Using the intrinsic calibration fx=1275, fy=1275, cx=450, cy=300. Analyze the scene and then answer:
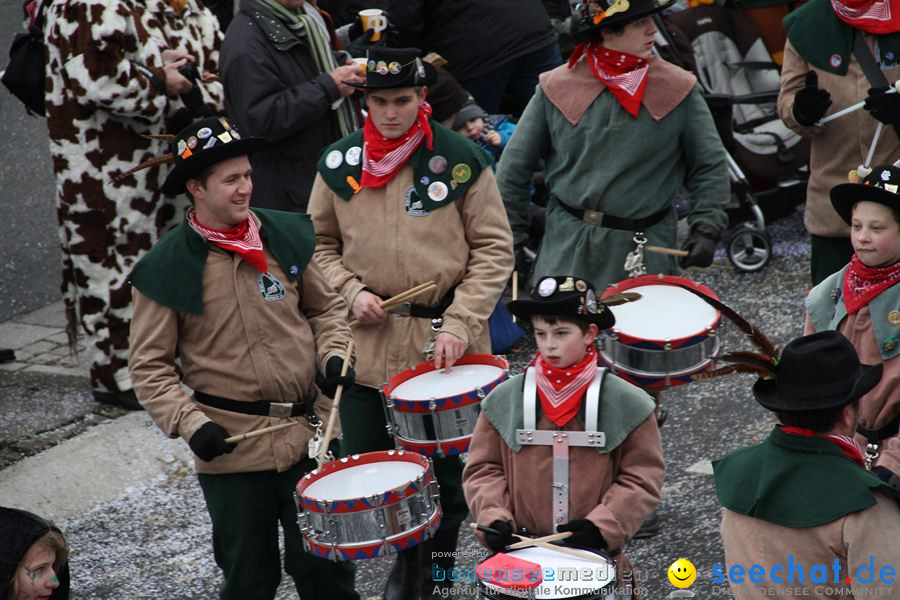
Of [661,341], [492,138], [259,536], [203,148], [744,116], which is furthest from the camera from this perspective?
[744,116]

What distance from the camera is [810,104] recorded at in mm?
5773

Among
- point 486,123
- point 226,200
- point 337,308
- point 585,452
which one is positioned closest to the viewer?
point 585,452

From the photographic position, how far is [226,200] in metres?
4.55

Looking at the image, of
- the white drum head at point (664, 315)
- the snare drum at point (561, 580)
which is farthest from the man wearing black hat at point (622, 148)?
the snare drum at point (561, 580)

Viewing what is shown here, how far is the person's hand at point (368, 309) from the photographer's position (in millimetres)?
5211

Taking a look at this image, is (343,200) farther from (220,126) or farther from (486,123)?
(486,123)

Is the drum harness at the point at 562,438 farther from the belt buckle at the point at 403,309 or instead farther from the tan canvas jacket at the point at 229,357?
the belt buckle at the point at 403,309

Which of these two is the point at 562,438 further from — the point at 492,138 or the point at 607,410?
the point at 492,138

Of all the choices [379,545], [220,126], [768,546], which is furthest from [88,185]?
[768,546]

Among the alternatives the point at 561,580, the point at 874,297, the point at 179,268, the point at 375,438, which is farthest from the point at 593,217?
the point at 561,580

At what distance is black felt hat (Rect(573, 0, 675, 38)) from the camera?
5285 mm

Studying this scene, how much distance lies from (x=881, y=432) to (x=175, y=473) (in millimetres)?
3848

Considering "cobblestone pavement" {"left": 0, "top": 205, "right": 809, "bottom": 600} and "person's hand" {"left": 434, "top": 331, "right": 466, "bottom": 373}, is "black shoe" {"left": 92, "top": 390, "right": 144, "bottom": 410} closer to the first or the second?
"cobblestone pavement" {"left": 0, "top": 205, "right": 809, "bottom": 600}

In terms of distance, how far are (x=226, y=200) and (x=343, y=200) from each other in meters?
0.89
